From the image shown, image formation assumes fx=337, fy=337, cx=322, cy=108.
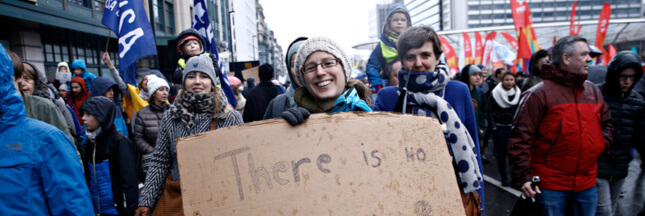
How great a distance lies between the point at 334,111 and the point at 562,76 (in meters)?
Result: 2.21

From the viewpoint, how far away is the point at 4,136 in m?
1.71

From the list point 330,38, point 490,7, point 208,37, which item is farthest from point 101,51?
point 490,7

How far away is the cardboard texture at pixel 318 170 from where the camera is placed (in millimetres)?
1120

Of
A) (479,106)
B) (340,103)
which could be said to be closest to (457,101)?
(340,103)

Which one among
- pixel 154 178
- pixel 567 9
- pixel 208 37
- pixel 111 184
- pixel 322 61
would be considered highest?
pixel 567 9

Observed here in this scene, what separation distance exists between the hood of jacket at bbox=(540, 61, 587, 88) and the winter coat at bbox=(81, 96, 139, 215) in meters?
3.73

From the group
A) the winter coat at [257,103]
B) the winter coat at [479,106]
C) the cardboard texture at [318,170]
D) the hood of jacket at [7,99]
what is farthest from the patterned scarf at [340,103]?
the winter coat at [479,106]

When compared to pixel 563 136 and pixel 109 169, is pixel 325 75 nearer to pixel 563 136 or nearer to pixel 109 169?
pixel 563 136

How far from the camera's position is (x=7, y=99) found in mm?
1697

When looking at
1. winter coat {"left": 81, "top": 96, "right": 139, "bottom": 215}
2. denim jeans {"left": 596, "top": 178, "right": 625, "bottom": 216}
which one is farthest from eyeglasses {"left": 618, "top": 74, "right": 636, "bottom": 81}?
winter coat {"left": 81, "top": 96, "right": 139, "bottom": 215}

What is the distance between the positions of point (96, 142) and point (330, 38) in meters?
→ 2.53

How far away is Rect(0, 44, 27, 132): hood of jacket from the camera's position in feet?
5.44

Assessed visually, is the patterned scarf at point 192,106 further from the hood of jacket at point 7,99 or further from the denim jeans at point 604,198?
the denim jeans at point 604,198

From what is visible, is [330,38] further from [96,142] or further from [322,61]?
[96,142]
